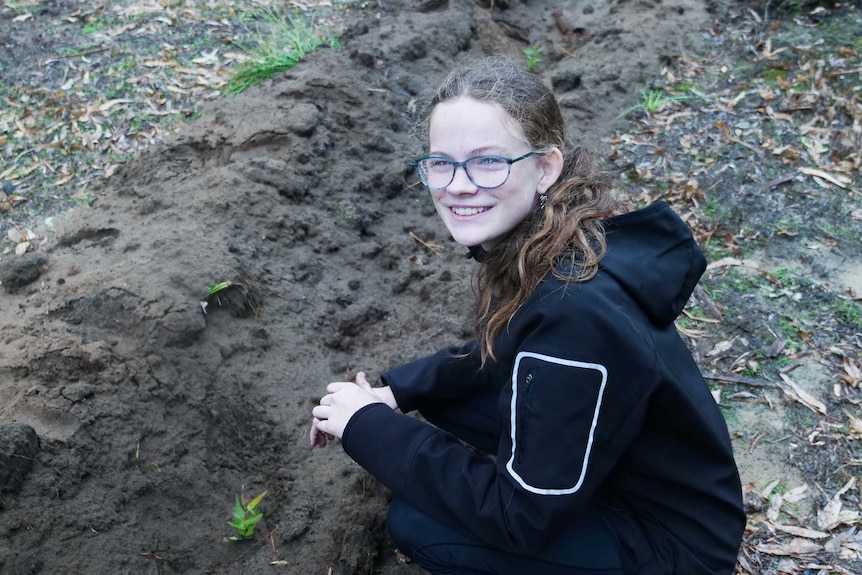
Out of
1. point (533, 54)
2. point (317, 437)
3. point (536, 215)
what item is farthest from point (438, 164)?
point (533, 54)

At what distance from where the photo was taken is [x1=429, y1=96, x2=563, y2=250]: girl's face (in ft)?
7.04

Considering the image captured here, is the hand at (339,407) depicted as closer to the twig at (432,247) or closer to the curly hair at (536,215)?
the curly hair at (536,215)

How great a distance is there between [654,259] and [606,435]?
1.63 feet

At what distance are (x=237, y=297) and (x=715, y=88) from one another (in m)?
3.93

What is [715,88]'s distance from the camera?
5531 millimetres

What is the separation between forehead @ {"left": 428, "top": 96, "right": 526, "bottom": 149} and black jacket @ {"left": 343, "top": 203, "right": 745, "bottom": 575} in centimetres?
40

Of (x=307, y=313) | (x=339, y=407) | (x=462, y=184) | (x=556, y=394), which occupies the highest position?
(x=462, y=184)

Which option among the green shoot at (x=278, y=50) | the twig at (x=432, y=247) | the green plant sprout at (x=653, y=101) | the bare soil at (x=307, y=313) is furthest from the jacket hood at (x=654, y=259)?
the green shoot at (x=278, y=50)

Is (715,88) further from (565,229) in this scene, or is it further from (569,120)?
(565,229)

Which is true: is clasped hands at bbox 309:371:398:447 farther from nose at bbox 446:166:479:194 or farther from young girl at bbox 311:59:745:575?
nose at bbox 446:166:479:194

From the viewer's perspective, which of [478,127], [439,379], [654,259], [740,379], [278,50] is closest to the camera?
[654,259]

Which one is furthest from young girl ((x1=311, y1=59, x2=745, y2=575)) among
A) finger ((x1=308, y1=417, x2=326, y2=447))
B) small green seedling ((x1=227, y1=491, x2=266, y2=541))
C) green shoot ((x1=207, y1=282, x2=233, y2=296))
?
green shoot ((x1=207, y1=282, x2=233, y2=296))

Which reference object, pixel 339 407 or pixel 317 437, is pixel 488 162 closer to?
pixel 339 407

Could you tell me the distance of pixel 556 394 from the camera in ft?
6.07
